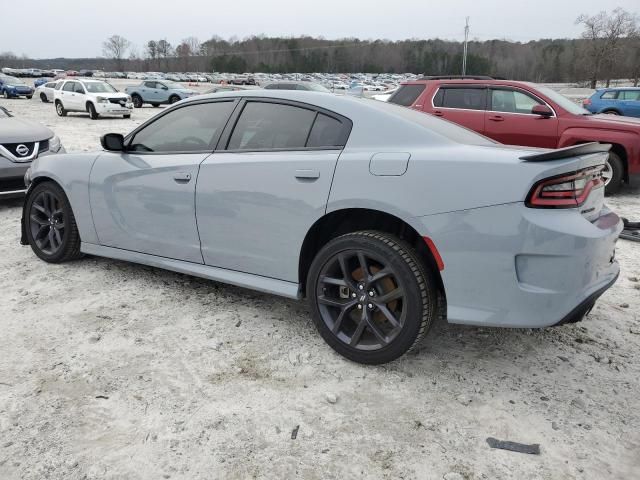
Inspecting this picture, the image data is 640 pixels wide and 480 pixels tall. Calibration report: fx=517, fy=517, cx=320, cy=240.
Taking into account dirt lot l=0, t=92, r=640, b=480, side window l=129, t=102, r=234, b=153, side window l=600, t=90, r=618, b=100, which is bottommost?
dirt lot l=0, t=92, r=640, b=480

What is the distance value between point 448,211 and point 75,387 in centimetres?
214

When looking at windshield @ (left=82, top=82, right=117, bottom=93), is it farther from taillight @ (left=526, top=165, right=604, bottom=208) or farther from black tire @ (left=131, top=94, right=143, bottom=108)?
taillight @ (left=526, top=165, right=604, bottom=208)

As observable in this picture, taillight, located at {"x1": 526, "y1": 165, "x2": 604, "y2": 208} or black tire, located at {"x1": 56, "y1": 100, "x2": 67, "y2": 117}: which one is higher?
taillight, located at {"x1": 526, "y1": 165, "x2": 604, "y2": 208}

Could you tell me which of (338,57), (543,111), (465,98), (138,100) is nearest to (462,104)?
(465,98)

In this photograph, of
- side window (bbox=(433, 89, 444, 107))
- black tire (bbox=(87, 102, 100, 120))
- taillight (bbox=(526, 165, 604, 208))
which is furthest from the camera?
black tire (bbox=(87, 102, 100, 120))

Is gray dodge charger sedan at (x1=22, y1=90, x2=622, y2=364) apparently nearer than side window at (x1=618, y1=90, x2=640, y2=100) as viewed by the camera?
Yes

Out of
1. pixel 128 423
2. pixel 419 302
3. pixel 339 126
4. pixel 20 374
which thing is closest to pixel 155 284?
pixel 20 374

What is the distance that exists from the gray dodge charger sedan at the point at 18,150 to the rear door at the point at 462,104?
5.77m

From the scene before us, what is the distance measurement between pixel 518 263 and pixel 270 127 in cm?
175

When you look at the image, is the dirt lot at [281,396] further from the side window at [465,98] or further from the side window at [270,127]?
the side window at [465,98]

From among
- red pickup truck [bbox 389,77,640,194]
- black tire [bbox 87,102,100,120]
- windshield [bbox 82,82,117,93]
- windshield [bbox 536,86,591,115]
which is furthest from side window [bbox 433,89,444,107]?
windshield [bbox 82,82,117,93]

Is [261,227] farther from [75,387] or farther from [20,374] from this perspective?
[20,374]

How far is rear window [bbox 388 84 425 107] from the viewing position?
8.82m

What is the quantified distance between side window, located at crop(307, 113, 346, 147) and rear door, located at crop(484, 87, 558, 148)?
5758 millimetres
